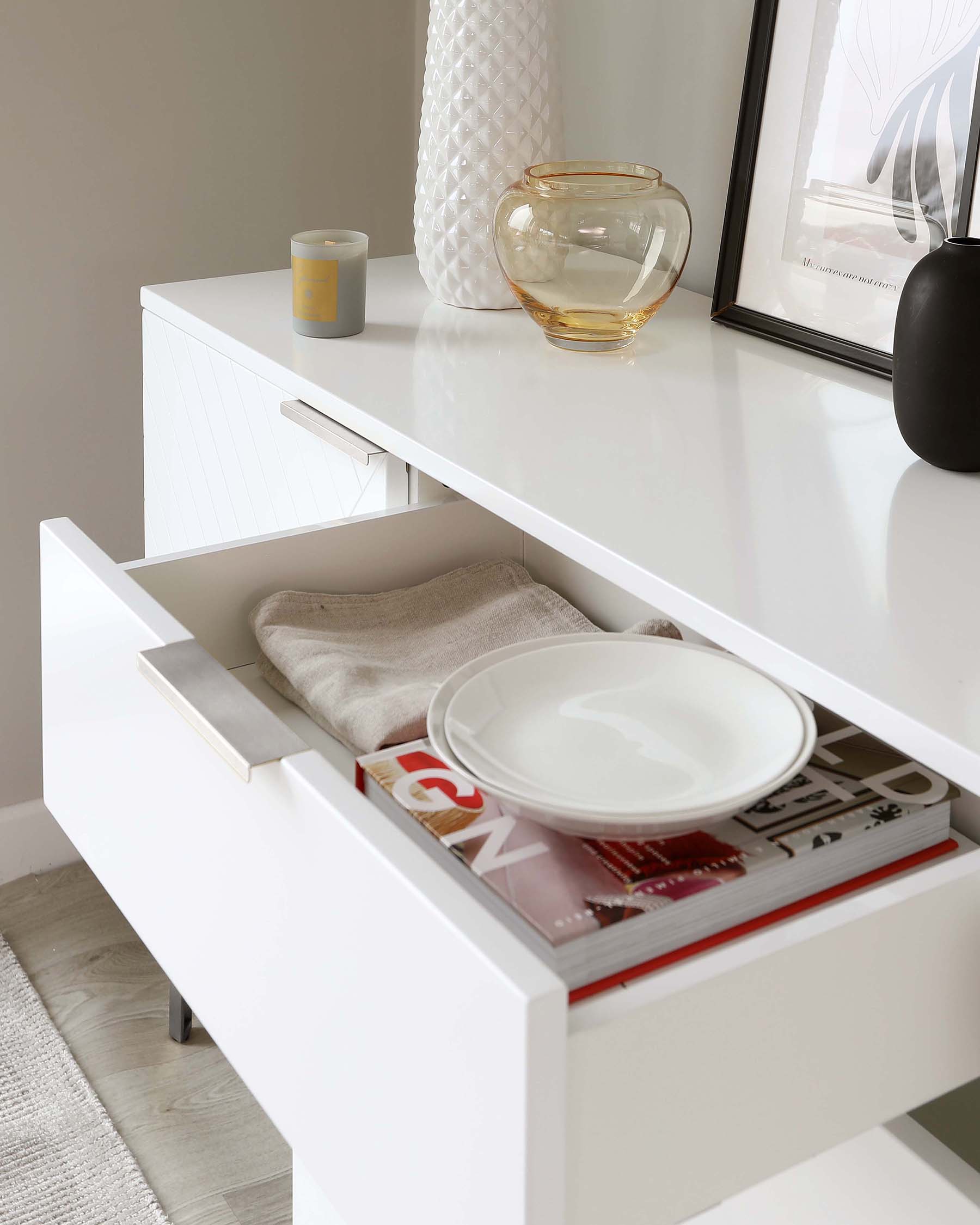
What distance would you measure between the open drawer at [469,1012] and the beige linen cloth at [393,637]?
5 cm

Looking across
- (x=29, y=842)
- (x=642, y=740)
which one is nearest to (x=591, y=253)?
(x=642, y=740)

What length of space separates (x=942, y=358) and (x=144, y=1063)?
1.21 meters

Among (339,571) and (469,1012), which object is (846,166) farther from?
(469,1012)

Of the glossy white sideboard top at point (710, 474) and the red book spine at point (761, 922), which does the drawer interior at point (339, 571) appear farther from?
the red book spine at point (761, 922)

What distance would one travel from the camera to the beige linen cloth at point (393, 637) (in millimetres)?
753

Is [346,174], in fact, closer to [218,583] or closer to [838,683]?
[218,583]

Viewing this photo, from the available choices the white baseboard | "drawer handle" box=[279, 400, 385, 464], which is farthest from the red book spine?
the white baseboard

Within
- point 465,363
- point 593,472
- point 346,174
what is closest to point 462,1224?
point 593,472

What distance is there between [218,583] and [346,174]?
3.30 feet

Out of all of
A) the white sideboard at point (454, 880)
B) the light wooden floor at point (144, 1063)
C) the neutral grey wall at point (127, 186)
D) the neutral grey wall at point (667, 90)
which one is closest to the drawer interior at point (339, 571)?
the white sideboard at point (454, 880)

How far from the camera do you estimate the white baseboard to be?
69.4 inches

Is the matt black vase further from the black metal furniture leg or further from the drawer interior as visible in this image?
the black metal furniture leg

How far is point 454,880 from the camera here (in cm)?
51

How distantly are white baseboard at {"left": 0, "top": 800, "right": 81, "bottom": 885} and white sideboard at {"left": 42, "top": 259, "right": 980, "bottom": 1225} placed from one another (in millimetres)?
916
